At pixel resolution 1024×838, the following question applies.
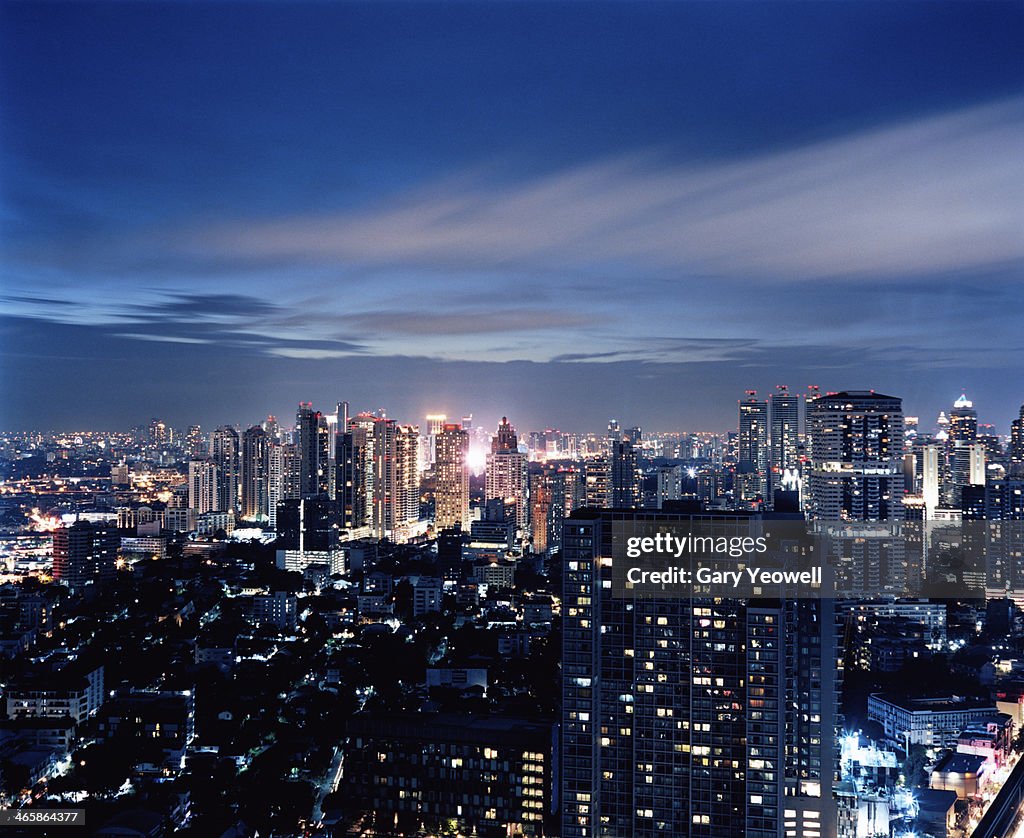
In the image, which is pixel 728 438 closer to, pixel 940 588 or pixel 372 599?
pixel 940 588

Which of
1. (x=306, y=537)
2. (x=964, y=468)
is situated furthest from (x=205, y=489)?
(x=964, y=468)

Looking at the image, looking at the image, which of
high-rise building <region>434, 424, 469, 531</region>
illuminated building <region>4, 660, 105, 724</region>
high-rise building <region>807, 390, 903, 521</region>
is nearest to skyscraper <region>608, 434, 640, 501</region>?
high-rise building <region>807, 390, 903, 521</region>

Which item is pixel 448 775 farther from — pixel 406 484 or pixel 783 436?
pixel 406 484

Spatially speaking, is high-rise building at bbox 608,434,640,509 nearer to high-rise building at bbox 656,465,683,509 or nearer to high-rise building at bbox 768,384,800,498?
high-rise building at bbox 656,465,683,509

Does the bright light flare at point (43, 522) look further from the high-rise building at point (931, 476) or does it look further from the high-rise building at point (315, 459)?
the high-rise building at point (931, 476)

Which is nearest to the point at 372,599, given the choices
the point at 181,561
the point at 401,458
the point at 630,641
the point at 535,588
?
the point at 535,588
